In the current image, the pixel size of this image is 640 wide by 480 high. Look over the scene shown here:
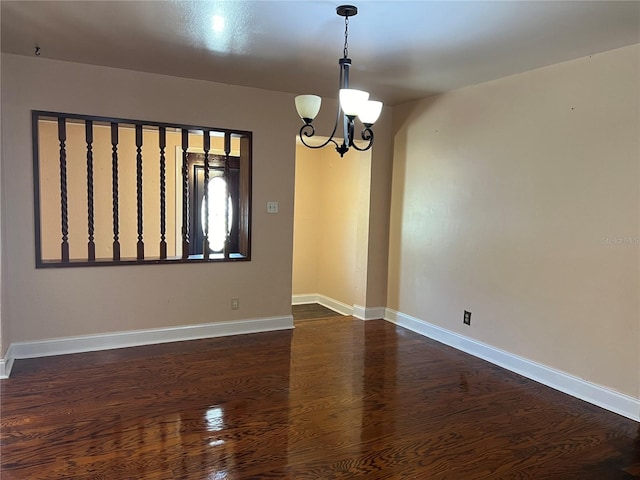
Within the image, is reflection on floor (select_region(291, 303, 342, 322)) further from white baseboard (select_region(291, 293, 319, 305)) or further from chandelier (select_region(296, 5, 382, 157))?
chandelier (select_region(296, 5, 382, 157))

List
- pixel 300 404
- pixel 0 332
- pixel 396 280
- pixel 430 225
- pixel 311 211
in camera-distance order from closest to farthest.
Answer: pixel 300 404 → pixel 0 332 → pixel 430 225 → pixel 396 280 → pixel 311 211

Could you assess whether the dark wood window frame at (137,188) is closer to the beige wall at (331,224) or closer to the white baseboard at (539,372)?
the beige wall at (331,224)

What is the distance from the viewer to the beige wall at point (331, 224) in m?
5.21

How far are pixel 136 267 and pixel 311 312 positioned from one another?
2491 mm

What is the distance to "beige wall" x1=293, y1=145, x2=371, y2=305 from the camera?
5211 millimetres

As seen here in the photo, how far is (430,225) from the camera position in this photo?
452cm

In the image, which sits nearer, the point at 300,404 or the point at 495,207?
the point at 300,404

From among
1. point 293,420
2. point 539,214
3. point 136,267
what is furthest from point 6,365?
point 539,214

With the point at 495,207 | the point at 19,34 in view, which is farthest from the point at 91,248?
the point at 495,207

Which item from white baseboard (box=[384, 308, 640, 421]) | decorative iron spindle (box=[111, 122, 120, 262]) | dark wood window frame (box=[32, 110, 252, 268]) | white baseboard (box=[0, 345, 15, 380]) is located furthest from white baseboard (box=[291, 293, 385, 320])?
white baseboard (box=[0, 345, 15, 380])

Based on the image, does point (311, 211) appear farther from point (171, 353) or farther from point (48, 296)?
point (48, 296)

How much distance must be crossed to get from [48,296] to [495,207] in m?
3.80

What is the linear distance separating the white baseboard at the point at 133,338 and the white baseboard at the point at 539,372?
1.50 metres

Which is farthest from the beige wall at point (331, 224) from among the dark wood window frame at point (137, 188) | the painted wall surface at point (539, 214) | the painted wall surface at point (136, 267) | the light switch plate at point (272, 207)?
the dark wood window frame at point (137, 188)
